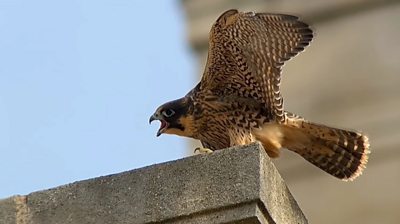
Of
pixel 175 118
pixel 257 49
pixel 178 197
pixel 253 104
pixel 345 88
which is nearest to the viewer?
pixel 178 197

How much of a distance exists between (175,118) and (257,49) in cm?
70

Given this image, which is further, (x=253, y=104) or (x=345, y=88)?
(x=345, y=88)

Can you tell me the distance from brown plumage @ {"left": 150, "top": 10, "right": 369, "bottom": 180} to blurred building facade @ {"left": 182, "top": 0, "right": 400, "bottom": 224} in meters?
10.7

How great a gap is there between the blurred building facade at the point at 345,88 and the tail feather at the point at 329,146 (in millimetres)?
10599

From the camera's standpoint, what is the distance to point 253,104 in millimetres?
8734

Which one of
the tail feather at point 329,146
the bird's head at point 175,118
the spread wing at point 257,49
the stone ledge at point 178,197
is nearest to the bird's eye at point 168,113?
the bird's head at point 175,118

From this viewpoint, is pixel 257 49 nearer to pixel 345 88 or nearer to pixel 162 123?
pixel 162 123

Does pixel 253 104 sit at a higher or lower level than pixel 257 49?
lower

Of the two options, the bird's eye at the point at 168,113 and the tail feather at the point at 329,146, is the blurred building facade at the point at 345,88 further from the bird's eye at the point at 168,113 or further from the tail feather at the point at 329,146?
the bird's eye at the point at 168,113

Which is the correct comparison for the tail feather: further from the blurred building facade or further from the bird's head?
the blurred building facade

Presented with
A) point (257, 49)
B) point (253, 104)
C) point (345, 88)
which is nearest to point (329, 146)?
point (253, 104)

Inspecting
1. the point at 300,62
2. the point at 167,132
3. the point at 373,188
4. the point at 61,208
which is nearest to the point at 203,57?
the point at 300,62

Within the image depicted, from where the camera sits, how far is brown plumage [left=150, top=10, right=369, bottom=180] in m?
8.52

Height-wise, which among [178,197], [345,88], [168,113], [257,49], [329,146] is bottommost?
[178,197]
